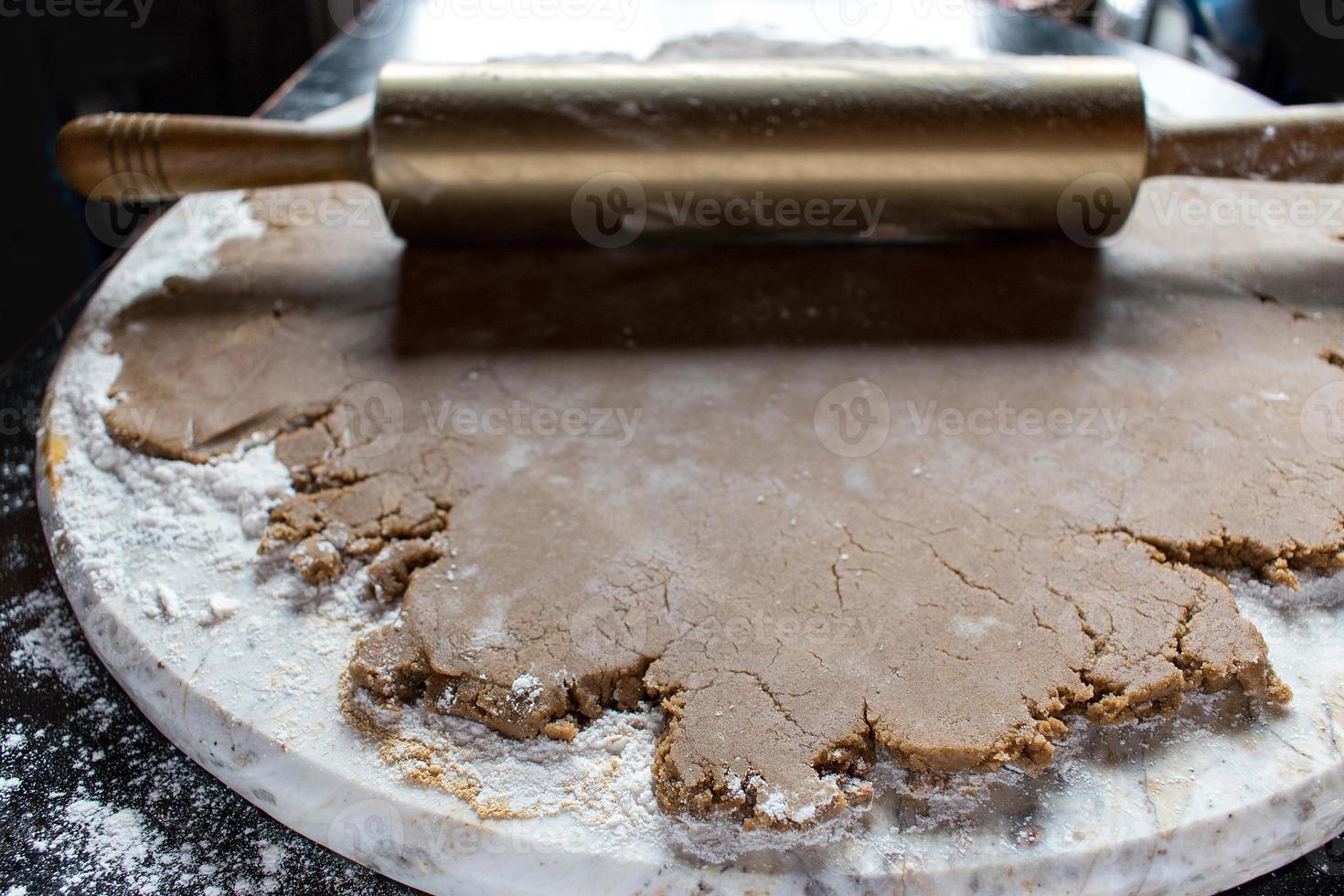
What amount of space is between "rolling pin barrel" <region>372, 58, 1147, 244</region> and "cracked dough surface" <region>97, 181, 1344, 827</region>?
0.16 meters

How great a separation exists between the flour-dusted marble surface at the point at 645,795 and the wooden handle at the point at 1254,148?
963 millimetres

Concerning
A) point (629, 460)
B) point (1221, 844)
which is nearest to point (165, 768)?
point (629, 460)

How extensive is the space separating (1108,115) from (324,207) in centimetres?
166

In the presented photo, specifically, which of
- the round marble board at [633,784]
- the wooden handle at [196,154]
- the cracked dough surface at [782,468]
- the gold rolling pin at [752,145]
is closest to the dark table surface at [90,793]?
the round marble board at [633,784]

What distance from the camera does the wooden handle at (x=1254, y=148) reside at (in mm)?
2078

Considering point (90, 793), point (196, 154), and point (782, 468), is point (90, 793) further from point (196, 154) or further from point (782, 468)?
point (196, 154)

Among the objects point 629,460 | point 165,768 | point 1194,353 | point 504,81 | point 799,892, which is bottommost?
point 165,768

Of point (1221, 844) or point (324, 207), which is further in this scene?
point (324, 207)

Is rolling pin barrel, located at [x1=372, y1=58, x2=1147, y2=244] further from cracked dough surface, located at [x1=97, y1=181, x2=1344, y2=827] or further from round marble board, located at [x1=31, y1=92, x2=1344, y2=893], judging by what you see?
round marble board, located at [x1=31, y1=92, x2=1344, y2=893]

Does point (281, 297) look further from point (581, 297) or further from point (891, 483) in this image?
point (891, 483)

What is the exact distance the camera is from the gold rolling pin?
79.9 inches

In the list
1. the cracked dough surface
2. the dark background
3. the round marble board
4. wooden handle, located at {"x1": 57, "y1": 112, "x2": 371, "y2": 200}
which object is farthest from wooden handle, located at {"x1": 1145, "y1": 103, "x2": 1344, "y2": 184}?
the dark background

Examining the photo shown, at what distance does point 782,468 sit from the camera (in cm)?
168

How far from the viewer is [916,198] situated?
2068 mm
